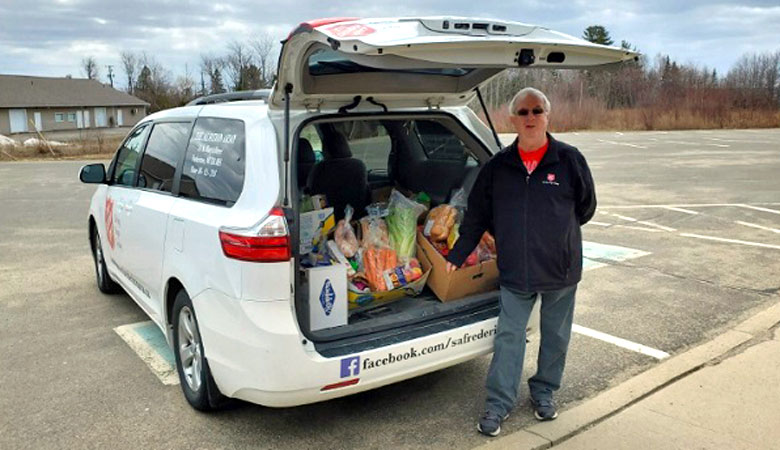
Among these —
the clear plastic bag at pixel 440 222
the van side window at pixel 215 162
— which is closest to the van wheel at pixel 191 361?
the van side window at pixel 215 162

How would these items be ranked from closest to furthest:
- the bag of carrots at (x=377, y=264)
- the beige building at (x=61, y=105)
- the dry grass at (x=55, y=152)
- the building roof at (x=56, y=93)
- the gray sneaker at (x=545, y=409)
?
the gray sneaker at (x=545, y=409) → the bag of carrots at (x=377, y=264) → the dry grass at (x=55, y=152) → the beige building at (x=61, y=105) → the building roof at (x=56, y=93)

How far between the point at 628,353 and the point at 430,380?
142 centimetres

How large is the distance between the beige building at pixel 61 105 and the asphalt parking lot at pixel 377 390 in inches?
2139

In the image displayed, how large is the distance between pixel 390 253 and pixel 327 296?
0.63m

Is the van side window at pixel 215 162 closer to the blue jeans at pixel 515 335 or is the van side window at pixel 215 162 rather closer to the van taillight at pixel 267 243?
the van taillight at pixel 267 243

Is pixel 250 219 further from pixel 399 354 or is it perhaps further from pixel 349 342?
pixel 399 354

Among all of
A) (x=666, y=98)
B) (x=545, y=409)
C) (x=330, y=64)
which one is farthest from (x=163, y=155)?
(x=666, y=98)

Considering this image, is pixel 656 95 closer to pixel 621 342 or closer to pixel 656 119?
pixel 656 119

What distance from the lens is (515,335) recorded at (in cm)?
342

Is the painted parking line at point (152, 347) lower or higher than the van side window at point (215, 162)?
lower

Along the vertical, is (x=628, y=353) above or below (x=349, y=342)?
below

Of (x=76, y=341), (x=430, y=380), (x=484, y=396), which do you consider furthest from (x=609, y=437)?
(x=76, y=341)

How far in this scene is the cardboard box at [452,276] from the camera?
12.4 ft

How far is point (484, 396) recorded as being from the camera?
383 cm
